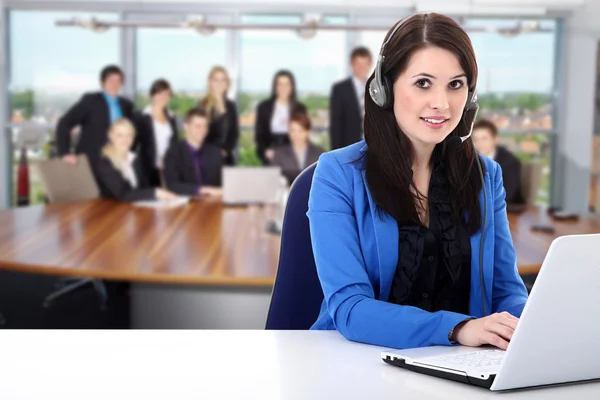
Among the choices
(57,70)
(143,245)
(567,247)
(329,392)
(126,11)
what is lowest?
(143,245)

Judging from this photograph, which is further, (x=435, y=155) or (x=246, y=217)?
(x=246, y=217)

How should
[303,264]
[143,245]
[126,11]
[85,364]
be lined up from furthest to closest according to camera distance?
[126,11], [143,245], [303,264], [85,364]

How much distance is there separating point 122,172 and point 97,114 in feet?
5.68

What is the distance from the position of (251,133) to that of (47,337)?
716 cm

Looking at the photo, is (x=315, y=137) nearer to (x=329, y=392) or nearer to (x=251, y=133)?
(x=251, y=133)

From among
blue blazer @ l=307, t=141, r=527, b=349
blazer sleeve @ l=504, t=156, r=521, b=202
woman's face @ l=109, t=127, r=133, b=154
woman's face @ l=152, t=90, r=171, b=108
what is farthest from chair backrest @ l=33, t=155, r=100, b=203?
blue blazer @ l=307, t=141, r=527, b=349

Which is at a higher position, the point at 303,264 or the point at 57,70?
the point at 57,70

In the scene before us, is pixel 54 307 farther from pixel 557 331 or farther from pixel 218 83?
pixel 557 331

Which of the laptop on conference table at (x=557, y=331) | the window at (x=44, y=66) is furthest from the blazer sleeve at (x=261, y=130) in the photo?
the laptop on conference table at (x=557, y=331)

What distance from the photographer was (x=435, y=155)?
172 centimetres

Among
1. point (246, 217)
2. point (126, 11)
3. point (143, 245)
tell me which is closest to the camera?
point (143, 245)

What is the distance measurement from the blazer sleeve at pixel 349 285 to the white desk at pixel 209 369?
5cm

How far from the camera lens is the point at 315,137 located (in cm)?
850

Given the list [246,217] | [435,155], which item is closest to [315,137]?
[246,217]
